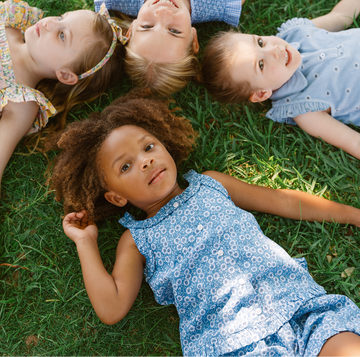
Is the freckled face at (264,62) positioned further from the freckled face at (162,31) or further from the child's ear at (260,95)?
the freckled face at (162,31)

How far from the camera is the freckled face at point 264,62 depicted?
245 centimetres

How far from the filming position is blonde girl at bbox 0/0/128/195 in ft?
8.18

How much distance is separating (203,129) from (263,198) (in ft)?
2.43

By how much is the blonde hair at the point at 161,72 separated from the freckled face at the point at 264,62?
33cm

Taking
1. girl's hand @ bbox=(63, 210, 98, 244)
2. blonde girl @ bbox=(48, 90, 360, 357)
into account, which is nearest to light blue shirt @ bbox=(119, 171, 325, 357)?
blonde girl @ bbox=(48, 90, 360, 357)

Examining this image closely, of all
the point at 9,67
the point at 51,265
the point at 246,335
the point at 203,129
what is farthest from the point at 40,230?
the point at 246,335

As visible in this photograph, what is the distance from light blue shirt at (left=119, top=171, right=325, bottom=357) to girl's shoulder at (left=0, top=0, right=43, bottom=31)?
188cm

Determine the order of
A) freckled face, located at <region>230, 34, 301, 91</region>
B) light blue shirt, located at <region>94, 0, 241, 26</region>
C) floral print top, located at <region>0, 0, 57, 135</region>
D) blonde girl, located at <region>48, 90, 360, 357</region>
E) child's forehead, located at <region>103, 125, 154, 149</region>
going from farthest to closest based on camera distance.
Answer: light blue shirt, located at <region>94, 0, 241, 26</region>
floral print top, located at <region>0, 0, 57, 135</region>
freckled face, located at <region>230, 34, 301, 91</region>
child's forehead, located at <region>103, 125, 154, 149</region>
blonde girl, located at <region>48, 90, 360, 357</region>

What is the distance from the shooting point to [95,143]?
228cm

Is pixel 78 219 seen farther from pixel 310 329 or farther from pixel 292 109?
pixel 292 109

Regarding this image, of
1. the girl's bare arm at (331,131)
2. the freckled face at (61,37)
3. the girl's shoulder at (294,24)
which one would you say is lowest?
the girl's bare arm at (331,131)

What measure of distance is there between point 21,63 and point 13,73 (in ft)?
0.37

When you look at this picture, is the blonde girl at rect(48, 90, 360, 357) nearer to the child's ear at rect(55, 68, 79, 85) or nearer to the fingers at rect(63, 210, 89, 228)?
the fingers at rect(63, 210, 89, 228)

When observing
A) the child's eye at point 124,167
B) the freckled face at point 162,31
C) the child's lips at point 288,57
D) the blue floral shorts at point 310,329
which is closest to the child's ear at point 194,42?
the freckled face at point 162,31
